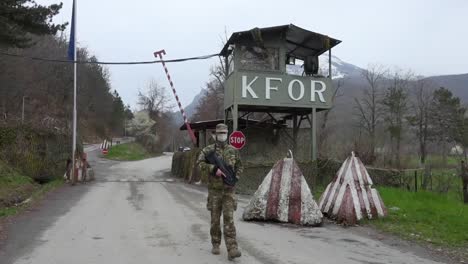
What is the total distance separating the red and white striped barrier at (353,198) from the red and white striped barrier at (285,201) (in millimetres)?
679

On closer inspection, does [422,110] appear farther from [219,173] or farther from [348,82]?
[219,173]

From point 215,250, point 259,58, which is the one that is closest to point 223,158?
point 215,250

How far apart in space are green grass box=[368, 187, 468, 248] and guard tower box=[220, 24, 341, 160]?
7.74 meters

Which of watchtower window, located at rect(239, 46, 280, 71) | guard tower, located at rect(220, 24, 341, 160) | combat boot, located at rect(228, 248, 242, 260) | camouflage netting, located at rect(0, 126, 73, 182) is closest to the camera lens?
combat boot, located at rect(228, 248, 242, 260)

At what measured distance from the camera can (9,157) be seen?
22844mm

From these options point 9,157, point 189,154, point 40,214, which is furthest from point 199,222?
point 189,154

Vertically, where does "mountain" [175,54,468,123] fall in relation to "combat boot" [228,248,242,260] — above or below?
above

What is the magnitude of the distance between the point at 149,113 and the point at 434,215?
91410 millimetres

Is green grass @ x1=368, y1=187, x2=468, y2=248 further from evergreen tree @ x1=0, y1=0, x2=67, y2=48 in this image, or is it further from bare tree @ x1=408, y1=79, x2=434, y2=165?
bare tree @ x1=408, y1=79, x2=434, y2=165

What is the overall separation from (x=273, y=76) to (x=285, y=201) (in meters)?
11.4

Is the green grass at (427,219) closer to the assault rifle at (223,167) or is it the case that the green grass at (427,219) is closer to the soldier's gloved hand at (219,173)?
the assault rifle at (223,167)

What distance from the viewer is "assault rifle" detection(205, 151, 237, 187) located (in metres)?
7.94

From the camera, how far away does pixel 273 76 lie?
2239 centimetres

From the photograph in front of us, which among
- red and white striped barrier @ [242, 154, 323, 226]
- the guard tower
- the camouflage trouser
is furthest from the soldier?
the guard tower
